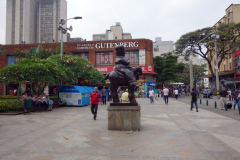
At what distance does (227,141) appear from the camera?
5.80 m

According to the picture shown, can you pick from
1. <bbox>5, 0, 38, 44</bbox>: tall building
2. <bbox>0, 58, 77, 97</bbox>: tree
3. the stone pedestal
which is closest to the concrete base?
the stone pedestal

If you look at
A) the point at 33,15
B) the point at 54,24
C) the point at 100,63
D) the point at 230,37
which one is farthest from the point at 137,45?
the point at 33,15

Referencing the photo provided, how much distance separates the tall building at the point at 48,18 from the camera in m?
71.8

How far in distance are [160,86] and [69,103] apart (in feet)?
92.5

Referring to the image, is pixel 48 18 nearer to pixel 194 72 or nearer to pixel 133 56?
pixel 133 56

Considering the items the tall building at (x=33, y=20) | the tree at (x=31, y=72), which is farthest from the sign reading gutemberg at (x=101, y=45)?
the tall building at (x=33, y=20)

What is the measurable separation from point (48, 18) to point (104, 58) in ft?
163

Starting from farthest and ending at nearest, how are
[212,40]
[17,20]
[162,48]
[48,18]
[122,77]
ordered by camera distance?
[48,18] → [17,20] → [162,48] → [212,40] → [122,77]

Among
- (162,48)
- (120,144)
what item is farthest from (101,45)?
(162,48)

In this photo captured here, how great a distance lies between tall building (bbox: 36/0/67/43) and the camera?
71775 millimetres

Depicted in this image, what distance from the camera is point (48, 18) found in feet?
239

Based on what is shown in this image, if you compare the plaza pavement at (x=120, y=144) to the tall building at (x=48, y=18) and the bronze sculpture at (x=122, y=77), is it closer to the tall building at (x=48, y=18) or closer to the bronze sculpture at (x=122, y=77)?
the bronze sculpture at (x=122, y=77)

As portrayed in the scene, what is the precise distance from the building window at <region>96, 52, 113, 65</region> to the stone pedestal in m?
27.7

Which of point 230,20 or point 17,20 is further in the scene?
point 17,20
